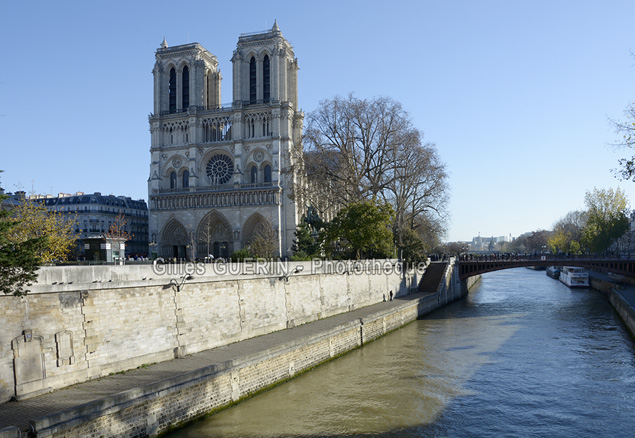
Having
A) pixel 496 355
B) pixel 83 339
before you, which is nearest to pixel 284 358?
pixel 83 339

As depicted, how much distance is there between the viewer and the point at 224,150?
61.8 meters

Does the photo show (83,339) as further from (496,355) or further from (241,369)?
(496,355)

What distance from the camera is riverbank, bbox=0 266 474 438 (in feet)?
36.7

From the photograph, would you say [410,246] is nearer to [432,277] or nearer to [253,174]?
[432,277]

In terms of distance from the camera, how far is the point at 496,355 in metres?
22.7

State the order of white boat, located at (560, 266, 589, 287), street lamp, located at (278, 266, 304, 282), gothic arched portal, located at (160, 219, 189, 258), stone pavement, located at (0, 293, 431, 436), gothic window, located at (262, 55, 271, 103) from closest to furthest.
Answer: stone pavement, located at (0, 293, 431, 436) < street lamp, located at (278, 266, 304, 282) < white boat, located at (560, 266, 589, 287) < gothic window, located at (262, 55, 271, 103) < gothic arched portal, located at (160, 219, 189, 258)

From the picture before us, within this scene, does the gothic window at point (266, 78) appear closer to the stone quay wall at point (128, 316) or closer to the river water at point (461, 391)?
the river water at point (461, 391)

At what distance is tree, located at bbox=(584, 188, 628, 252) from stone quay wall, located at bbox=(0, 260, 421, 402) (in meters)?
45.2

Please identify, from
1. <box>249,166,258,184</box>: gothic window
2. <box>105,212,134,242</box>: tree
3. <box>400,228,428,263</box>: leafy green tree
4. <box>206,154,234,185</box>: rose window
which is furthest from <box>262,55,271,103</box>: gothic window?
<box>400,228,428,263</box>: leafy green tree

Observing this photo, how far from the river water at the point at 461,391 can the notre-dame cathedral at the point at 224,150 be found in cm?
3245

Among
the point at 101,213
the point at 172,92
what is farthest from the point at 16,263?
the point at 101,213

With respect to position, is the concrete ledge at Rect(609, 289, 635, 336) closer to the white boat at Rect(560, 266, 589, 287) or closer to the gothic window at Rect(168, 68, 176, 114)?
the white boat at Rect(560, 266, 589, 287)

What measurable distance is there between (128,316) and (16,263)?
432 cm

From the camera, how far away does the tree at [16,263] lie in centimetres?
1201
